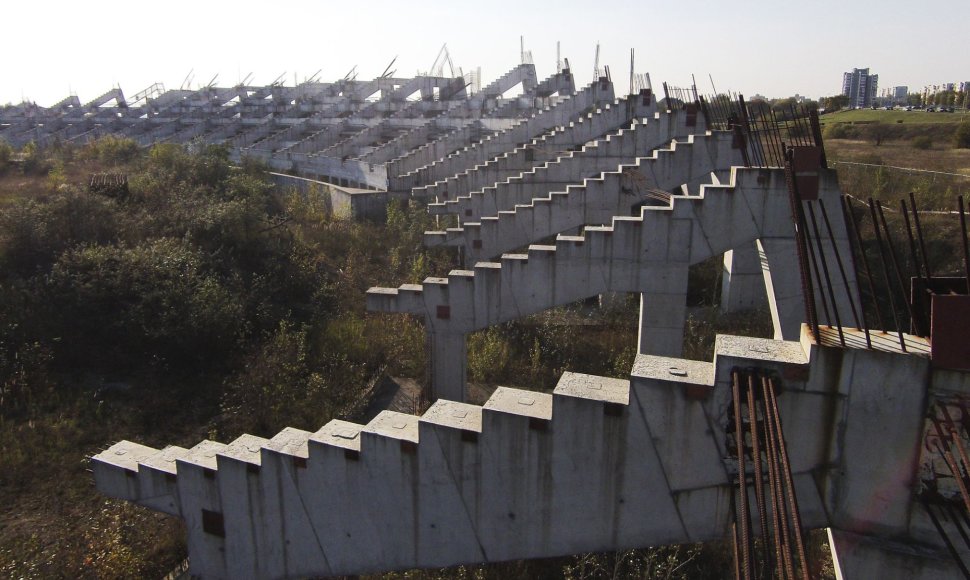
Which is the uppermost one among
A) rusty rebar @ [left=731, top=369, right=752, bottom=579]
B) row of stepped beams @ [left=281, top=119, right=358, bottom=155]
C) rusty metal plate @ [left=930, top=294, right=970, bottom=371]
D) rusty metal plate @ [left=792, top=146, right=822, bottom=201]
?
row of stepped beams @ [left=281, top=119, right=358, bottom=155]

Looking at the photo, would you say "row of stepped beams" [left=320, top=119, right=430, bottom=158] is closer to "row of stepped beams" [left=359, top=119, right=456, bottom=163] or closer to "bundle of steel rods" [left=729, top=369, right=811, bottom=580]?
"row of stepped beams" [left=359, top=119, right=456, bottom=163]

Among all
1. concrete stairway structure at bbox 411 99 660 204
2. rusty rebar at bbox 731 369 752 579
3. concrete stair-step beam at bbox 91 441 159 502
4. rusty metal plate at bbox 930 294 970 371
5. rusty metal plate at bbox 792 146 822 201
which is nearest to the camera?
rusty rebar at bbox 731 369 752 579

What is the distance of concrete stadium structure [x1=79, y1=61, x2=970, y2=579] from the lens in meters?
4.75

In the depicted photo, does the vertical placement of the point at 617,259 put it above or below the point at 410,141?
below

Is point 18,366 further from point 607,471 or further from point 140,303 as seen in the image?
point 607,471

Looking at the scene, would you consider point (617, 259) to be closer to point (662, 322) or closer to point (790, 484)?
point (662, 322)

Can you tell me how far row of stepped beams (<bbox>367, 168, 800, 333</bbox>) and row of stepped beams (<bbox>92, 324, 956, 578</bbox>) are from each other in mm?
4106

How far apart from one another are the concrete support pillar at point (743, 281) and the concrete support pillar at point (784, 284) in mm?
5679

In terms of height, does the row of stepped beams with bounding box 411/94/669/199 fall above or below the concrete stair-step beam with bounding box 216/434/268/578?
above

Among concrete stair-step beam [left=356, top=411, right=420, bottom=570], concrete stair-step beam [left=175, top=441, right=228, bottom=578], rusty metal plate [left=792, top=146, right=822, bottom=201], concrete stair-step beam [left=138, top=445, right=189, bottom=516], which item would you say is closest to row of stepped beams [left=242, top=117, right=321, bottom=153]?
concrete stair-step beam [left=138, top=445, right=189, bottom=516]

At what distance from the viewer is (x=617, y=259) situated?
10.2 meters

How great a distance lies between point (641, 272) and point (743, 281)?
663 centimetres

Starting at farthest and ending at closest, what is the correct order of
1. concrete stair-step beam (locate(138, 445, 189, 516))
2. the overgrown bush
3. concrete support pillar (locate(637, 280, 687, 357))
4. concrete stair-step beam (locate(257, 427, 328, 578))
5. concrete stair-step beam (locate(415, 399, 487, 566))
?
the overgrown bush < concrete support pillar (locate(637, 280, 687, 357)) < concrete stair-step beam (locate(138, 445, 189, 516)) < concrete stair-step beam (locate(257, 427, 328, 578)) < concrete stair-step beam (locate(415, 399, 487, 566))

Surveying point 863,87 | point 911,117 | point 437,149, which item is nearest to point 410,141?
point 437,149
